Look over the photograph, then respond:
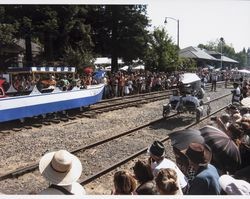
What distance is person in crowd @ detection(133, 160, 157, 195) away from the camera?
13.7 ft

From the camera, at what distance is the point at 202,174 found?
4324 millimetres

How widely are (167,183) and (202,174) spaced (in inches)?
23.0

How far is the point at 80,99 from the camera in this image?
1789 cm

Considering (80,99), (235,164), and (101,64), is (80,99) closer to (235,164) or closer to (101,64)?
(235,164)

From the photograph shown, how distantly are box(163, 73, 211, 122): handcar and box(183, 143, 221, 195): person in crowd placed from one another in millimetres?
11472

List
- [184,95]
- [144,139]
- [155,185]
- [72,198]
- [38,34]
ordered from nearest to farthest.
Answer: [72,198]
[155,185]
[144,139]
[184,95]
[38,34]

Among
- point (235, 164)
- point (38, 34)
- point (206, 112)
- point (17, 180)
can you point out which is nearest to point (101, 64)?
point (38, 34)

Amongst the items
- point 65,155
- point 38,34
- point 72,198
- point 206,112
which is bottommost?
point 206,112

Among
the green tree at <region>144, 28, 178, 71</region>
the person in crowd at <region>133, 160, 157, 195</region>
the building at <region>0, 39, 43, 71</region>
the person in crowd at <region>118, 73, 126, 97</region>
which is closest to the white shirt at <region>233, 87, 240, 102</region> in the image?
the person in crowd at <region>118, 73, 126, 97</region>

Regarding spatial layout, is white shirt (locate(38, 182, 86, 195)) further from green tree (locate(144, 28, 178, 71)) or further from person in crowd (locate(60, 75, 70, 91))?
green tree (locate(144, 28, 178, 71))

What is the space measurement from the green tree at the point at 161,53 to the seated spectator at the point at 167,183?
117ft

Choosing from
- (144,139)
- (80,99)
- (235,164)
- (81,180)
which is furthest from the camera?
(80,99)

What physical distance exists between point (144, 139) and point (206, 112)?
22.5ft

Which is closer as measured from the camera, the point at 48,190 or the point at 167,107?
the point at 48,190
